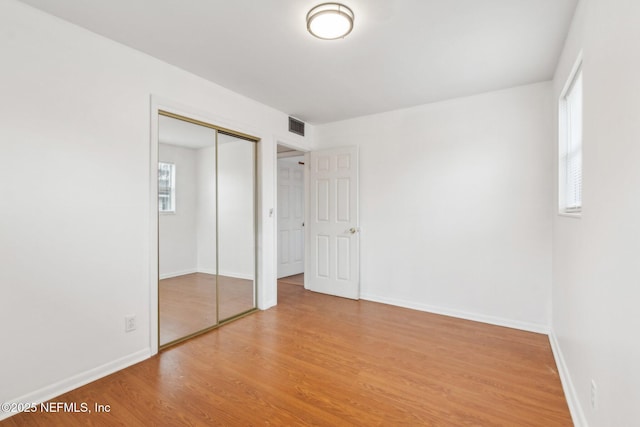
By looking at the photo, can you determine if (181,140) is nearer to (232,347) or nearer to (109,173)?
(109,173)

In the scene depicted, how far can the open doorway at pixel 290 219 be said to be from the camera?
536cm

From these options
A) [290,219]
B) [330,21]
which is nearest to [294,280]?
[290,219]

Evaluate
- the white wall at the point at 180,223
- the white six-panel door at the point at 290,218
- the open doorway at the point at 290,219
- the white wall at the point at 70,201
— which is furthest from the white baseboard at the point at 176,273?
the white six-panel door at the point at 290,218

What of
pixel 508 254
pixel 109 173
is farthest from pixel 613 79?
pixel 109 173

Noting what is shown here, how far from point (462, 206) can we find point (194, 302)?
311cm

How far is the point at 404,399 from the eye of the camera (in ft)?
6.28

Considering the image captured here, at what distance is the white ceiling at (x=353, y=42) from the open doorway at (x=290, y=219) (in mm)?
2332

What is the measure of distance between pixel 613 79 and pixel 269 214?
3166 millimetres

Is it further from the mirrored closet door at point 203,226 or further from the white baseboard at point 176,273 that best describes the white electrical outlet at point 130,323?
the white baseboard at point 176,273

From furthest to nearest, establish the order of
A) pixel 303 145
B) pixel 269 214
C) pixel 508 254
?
pixel 303 145 → pixel 269 214 → pixel 508 254

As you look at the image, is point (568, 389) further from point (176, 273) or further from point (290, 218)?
point (290, 218)

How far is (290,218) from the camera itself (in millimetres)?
5578

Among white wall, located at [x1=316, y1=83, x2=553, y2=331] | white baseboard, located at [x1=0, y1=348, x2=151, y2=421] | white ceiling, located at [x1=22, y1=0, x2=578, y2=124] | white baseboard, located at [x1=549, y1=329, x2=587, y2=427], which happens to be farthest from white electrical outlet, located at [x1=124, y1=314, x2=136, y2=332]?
white baseboard, located at [x1=549, y1=329, x2=587, y2=427]

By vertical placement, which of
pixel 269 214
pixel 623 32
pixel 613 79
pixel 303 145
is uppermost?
pixel 303 145
